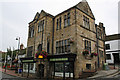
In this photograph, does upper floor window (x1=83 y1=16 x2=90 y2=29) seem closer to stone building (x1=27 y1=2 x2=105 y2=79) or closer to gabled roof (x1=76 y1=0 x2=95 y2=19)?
stone building (x1=27 y1=2 x2=105 y2=79)

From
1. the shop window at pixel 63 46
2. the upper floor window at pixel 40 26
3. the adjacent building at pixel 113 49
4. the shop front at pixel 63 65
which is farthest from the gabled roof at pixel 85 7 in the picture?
the adjacent building at pixel 113 49

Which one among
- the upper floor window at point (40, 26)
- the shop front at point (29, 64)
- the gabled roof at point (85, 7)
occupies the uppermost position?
the gabled roof at point (85, 7)

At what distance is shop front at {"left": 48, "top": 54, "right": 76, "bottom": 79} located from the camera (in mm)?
12422

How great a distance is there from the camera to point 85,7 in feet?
53.5

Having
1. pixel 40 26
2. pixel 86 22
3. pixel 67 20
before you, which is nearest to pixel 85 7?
pixel 86 22

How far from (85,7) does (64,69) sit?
977 centimetres

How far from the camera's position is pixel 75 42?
Result: 13156 millimetres

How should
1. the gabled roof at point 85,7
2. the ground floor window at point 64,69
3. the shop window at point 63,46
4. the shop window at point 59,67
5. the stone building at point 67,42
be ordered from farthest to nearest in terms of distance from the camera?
the gabled roof at point 85,7, the shop window at point 63,46, the shop window at point 59,67, the stone building at point 67,42, the ground floor window at point 64,69

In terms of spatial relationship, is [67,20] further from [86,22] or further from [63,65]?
[63,65]

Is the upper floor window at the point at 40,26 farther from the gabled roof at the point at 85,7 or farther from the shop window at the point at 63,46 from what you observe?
the gabled roof at the point at 85,7

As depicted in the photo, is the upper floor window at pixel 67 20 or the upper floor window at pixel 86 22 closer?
the upper floor window at pixel 67 20

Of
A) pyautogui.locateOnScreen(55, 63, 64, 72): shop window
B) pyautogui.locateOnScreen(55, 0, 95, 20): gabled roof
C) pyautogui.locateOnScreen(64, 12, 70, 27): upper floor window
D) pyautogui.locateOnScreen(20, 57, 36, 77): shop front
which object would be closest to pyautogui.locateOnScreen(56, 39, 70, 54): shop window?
pyautogui.locateOnScreen(55, 63, 64, 72): shop window

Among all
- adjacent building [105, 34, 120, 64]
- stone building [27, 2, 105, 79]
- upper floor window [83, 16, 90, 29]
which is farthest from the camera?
adjacent building [105, 34, 120, 64]

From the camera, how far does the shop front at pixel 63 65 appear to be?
12422 millimetres
